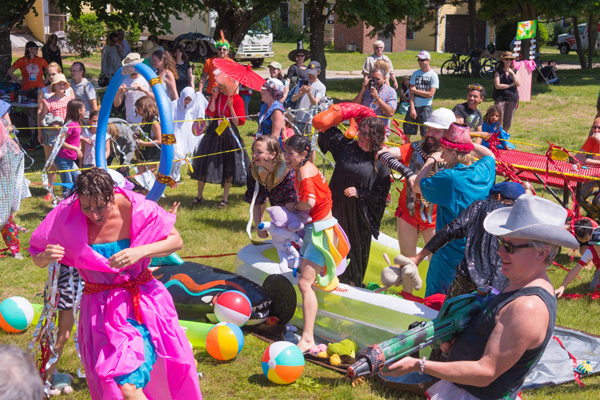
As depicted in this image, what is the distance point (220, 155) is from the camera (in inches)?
379

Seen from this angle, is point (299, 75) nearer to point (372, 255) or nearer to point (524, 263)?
point (372, 255)

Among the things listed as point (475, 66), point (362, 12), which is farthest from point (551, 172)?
point (475, 66)

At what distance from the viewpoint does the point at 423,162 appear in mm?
6152

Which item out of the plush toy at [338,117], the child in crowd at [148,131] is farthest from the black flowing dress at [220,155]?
the plush toy at [338,117]

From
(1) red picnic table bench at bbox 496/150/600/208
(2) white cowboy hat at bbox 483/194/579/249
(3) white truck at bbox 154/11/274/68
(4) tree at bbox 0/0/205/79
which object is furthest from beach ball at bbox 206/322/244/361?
(3) white truck at bbox 154/11/274/68

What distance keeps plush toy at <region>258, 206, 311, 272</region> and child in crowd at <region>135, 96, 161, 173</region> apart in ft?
11.4

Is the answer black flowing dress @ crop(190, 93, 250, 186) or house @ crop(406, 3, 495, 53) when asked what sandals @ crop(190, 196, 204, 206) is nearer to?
black flowing dress @ crop(190, 93, 250, 186)

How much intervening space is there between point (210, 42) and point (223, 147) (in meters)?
15.6

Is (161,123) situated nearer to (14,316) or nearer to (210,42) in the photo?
(14,316)

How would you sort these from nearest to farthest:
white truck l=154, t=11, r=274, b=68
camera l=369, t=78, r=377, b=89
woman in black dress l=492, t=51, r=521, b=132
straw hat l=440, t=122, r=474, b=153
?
1. straw hat l=440, t=122, r=474, b=153
2. camera l=369, t=78, r=377, b=89
3. woman in black dress l=492, t=51, r=521, b=132
4. white truck l=154, t=11, r=274, b=68

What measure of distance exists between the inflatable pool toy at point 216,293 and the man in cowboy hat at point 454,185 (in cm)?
140

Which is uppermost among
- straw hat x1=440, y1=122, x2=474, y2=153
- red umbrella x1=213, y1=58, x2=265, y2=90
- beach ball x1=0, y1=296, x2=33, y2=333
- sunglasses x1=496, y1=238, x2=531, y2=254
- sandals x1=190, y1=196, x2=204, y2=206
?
red umbrella x1=213, y1=58, x2=265, y2=90

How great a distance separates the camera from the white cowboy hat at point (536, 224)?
2.82 metres

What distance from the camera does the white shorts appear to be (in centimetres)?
307
